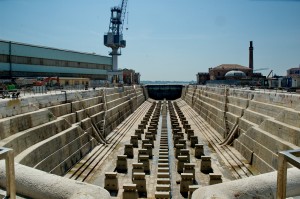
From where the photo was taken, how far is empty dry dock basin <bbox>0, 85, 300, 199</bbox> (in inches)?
701

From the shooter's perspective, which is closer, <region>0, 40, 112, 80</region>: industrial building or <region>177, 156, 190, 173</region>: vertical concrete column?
<region>177, 156, 190, 173</region>: vertical concrete column

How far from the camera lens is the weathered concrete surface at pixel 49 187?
27.2 ft

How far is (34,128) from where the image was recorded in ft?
64.3

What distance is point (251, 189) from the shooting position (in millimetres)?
8977

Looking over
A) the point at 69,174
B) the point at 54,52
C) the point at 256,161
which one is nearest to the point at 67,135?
the point at 69,174

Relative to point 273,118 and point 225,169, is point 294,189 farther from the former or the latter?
point 273,118

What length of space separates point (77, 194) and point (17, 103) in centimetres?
1349

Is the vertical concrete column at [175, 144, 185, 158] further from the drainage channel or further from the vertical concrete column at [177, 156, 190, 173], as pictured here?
the vertical concrete column at [177, 156, 190, 173]

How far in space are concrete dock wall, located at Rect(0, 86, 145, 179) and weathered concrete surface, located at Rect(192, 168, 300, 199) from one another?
1055cm

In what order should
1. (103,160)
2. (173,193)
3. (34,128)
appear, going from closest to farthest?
(173,193), (34,128), (103,160)

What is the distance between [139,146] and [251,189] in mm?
22288

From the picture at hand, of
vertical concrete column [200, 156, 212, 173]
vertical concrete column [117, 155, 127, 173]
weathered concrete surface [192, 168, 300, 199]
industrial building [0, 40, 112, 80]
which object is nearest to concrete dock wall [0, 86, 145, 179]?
vertical concrete column [117, 155, 127, 173]

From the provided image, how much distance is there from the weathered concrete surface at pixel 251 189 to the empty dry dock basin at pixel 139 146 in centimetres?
7

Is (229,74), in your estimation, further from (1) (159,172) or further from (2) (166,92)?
(1) (159,172)
